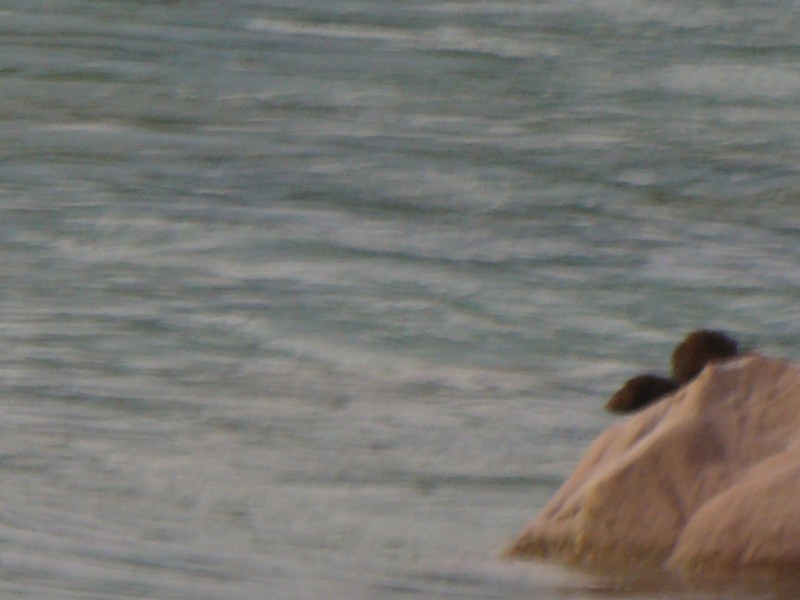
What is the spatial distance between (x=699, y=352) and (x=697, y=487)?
3.88 ft

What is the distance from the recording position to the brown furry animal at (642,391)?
5.60 meters

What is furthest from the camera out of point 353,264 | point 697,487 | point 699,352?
point 353,264

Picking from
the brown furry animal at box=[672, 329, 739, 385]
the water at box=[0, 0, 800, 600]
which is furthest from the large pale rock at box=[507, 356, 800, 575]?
the brown furry animal at box=[672, 329, 739, 385]

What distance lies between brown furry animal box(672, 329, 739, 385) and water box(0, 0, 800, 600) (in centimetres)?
33

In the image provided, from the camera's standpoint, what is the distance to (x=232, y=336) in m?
6.65

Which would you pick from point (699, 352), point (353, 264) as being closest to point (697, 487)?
point (699, 352)

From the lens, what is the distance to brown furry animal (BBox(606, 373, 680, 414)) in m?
5.60

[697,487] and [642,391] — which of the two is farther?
[642,391]

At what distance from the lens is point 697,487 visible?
446 cm

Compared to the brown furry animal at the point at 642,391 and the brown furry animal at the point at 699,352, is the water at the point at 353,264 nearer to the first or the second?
the brown furry animal at the point at 642,391

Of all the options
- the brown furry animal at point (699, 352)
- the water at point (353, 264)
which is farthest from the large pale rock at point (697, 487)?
the brown furry animal at point (699, 352)

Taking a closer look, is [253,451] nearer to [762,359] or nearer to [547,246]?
[762,359]

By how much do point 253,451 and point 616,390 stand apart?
1.12m

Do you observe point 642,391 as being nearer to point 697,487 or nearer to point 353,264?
point 697,487
